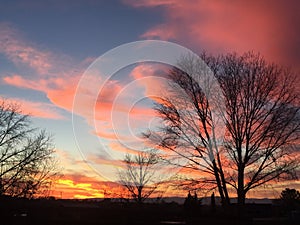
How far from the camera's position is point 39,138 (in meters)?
28.2

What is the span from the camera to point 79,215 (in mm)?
28750

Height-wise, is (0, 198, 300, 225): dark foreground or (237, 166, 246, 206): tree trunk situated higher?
(237, 166, 246, 206): tree trunk

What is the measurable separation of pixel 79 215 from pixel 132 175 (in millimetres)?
34099

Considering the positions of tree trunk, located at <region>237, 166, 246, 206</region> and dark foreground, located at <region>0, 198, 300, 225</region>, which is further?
tree trunk, located at <region>237, 166, 246, 206</region>

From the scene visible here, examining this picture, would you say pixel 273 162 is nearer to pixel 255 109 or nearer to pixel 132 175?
pixel 255 109

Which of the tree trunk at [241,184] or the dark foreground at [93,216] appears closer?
the dark foreground at [93,216]

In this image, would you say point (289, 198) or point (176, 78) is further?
point (289, 198)

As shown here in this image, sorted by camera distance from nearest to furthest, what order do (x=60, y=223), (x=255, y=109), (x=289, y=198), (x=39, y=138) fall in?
(x=60, y=223)
(x=255, y=109)
(x=39, y=138)
(x=289, y=198)

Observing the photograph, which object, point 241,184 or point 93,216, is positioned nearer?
point 241,184

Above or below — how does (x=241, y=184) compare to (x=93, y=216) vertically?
above

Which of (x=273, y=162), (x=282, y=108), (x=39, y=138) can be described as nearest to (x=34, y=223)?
(x=39, y=138)

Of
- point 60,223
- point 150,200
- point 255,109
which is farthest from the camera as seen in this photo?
point 150,200

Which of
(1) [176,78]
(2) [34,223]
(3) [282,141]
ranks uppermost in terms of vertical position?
(1) [176,78]

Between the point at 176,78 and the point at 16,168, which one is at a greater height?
the point at 176,78
